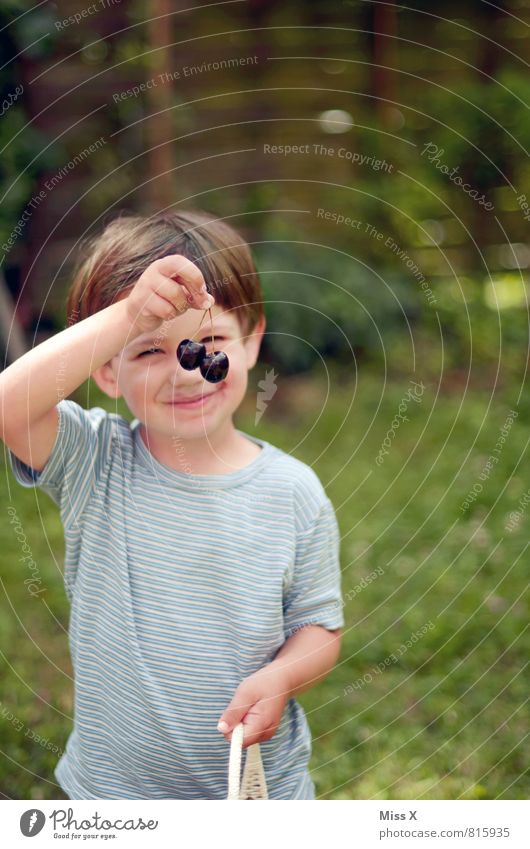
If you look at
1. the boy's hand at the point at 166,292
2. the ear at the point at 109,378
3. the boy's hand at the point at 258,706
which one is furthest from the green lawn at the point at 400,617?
the boy's hand at the point at 166,292

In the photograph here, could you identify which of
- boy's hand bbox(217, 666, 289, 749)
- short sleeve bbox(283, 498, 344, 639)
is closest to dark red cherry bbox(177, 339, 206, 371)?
short sleeve bbox(283, 498, 344, 639)

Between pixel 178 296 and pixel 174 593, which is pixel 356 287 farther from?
pixel 178 296

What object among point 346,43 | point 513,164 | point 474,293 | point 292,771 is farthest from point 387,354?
point 292,771

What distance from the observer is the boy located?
4.46 ft

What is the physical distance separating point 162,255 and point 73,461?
1.02 ft

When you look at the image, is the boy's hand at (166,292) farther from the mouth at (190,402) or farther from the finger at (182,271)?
the mouth at (190,402)

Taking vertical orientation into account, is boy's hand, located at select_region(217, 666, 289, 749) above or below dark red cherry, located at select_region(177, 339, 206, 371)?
below

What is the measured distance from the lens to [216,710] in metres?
1.40

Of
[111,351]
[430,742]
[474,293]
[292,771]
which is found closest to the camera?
[111,351]

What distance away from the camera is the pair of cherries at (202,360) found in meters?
1.24

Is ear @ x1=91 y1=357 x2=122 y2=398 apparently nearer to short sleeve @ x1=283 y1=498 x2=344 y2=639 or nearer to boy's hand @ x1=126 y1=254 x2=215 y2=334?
boy's hand @ x1=126 y1=254 x2=215 y2=334

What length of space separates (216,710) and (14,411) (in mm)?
513

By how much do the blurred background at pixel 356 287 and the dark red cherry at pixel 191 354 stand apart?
942mm
